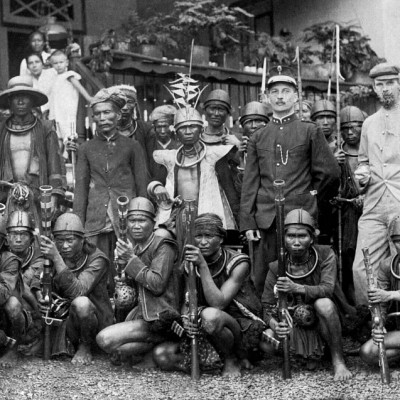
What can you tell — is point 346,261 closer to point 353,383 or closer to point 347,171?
point 347,171

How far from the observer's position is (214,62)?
13883 millimetres

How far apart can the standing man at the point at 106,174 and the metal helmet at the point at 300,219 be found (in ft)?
5.94

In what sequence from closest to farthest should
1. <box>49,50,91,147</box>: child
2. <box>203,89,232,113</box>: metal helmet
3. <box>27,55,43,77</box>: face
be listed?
1. <box>203,89,232,113</box>: metal helmet
2. <box>49,50,91,147</box>: child
3. <box>27,55,43,77</box>: face

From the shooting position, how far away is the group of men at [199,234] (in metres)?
8.04

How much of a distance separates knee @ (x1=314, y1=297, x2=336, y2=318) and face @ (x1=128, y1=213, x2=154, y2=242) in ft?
5.52

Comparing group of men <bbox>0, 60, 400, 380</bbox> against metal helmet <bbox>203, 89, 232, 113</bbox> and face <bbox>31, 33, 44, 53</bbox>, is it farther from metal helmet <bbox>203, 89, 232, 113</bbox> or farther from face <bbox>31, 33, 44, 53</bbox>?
face <bbox>31, 33, 44, 53</bbox>

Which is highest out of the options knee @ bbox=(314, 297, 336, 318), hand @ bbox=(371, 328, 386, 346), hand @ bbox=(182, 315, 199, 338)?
knee @ bbox=(314, 297, 336, 318)

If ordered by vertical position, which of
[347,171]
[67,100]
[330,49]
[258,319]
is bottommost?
[258,319]

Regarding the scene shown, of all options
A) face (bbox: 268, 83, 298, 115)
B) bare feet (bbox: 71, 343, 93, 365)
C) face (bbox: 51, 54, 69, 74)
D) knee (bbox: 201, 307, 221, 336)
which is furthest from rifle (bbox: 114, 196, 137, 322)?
face (bbox: 51, 54, 69, 74)

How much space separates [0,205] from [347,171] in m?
3.59

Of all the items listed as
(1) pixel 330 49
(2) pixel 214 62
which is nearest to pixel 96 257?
(2) pixel 214 62

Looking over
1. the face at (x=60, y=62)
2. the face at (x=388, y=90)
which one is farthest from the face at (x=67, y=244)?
the face at (x=60, y=62)

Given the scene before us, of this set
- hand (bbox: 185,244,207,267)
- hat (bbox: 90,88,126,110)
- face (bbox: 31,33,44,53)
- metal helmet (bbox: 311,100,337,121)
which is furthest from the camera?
face (bbox: 31,33,44,53)

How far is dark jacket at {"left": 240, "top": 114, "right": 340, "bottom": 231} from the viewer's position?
872 cm
